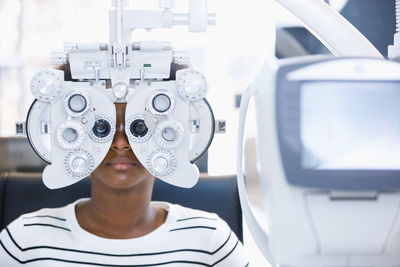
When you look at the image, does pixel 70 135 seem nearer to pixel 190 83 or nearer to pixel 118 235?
pixel 190 83

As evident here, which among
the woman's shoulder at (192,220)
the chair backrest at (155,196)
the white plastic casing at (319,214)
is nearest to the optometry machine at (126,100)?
the white plastic casing at (319,214)

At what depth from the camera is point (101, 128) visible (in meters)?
0.80

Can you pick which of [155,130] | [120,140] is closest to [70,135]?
[155,130]

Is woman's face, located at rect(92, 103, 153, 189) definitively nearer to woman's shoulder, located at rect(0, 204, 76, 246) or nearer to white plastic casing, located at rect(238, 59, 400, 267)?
woman's shoulder, located at rect(0, 204, 76, 246)

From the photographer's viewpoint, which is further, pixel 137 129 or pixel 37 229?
pixel 37 229

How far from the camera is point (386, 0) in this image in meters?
1.44

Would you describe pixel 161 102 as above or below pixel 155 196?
above

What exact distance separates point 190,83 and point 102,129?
5.7 inches

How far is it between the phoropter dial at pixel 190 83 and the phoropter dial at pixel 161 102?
2cm

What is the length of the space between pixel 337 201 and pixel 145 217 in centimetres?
66

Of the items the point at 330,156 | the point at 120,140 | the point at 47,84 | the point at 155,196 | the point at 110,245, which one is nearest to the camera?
the point at 330,156

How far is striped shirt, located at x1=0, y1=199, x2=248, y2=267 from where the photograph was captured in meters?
1.15

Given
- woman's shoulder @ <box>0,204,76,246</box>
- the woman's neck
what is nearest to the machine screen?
the woman's neck

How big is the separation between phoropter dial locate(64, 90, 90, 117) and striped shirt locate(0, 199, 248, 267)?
1.53 feet
